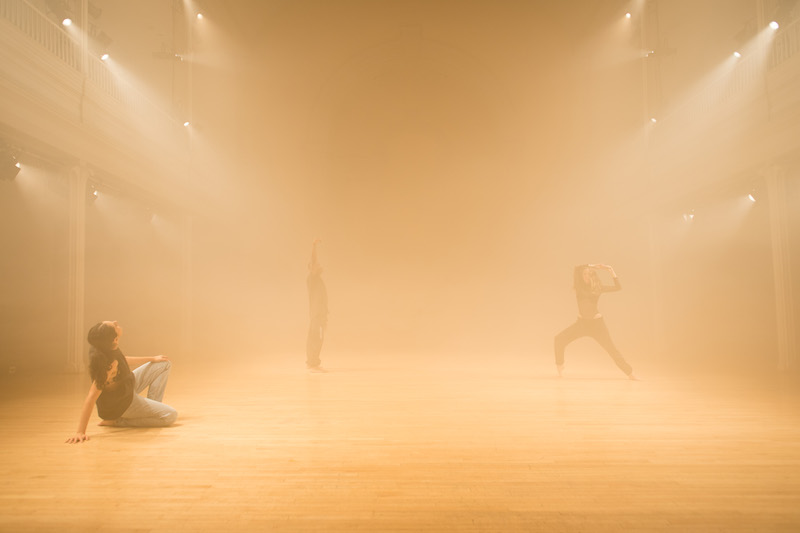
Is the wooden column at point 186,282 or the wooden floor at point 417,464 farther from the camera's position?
the wooden column at point 186,282

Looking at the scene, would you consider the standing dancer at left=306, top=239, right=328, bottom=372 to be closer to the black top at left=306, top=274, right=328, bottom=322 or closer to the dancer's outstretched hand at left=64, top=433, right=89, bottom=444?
the black top at left=306, top=274, right=328, bottom=322

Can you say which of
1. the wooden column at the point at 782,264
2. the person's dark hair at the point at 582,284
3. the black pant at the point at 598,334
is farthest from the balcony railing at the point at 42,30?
the wooden column at the point at 782,264

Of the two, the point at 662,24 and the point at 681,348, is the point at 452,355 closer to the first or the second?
the point at 681,348

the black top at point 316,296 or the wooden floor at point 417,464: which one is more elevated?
the black top at point 316,296

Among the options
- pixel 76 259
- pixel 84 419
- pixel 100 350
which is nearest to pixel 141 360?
pixel 100 350

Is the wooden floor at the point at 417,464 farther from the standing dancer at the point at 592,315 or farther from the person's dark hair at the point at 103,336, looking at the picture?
the standing dancer at the point at 592,315

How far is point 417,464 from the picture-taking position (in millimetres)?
2730

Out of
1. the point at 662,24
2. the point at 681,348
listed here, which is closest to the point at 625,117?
the point at 662,24

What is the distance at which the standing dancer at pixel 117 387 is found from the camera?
3.29 m

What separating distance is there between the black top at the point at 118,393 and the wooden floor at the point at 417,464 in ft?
0.48

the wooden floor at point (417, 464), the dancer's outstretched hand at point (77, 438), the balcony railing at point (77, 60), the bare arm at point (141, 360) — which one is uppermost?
the balcony railing at point (77, 60)

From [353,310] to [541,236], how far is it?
5.17m

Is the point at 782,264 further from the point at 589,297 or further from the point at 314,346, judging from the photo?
the point at 314,346

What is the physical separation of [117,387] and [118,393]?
0.17 feet
